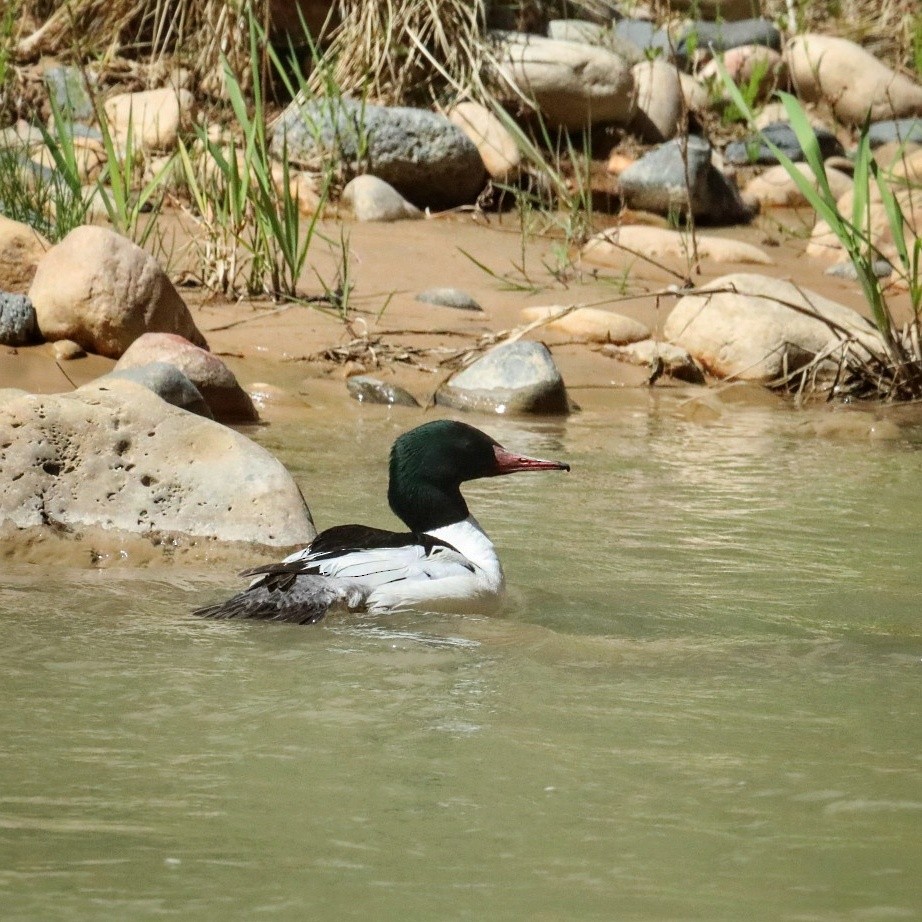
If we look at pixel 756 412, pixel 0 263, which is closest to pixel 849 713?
pixel 756 412

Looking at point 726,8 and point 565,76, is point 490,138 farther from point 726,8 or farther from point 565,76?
point 726,8

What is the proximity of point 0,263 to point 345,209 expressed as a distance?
383 centimetres

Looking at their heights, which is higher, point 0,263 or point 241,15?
point 241,15

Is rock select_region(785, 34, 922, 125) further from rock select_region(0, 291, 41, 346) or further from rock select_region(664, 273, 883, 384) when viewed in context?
rock select_region(0, 291, 41, 346)

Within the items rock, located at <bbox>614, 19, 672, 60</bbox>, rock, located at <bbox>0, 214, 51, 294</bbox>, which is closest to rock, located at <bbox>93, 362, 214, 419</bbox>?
rock, located at <bbox>0, 214, 51, 294</bbox>

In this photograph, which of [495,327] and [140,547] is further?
[495,327]

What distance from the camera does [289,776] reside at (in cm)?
293

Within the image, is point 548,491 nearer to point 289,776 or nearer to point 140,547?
point 140,547

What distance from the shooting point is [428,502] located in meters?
4.72

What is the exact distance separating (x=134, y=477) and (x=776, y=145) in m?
10.3

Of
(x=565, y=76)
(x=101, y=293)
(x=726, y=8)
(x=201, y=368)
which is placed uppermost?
(x=726, y=8)

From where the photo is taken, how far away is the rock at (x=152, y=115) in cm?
1129

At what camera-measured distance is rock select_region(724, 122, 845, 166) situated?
14062 millimetres

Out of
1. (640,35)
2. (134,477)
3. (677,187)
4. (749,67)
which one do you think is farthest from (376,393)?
(749,67)
